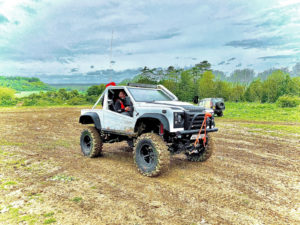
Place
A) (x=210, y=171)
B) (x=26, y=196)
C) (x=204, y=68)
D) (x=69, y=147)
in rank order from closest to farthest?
(x=26, y=196) < (x=210, y=171) < (x=69, y=147) < (x=204, y=68)

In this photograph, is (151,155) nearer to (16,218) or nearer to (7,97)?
(16,218)

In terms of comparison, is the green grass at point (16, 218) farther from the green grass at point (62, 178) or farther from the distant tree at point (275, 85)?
the distant tree at point (275, 85)

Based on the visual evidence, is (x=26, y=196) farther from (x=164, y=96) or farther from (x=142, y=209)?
(x=164, y=96)

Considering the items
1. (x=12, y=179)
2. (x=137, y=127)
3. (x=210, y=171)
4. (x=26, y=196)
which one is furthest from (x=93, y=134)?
(x=210, y=171)

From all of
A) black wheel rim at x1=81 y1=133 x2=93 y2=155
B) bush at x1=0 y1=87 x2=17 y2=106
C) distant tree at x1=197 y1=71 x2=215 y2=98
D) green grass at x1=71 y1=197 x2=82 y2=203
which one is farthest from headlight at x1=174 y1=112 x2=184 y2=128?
distant tree at x1=197 y1=71 x2=215 y2=98

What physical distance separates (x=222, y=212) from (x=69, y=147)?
21.3 feet

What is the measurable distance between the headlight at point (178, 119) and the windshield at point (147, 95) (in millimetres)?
1372

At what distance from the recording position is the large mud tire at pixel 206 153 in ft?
20.7

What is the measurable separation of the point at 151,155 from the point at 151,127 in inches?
37.1

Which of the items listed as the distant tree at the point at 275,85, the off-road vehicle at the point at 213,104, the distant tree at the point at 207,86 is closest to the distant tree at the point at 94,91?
the distant tree at the point at 207,86

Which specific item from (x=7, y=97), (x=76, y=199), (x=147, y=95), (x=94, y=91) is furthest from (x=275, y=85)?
(x=76, y=199)

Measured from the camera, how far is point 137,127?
580 centimetres

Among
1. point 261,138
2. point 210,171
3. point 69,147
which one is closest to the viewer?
point 210,171

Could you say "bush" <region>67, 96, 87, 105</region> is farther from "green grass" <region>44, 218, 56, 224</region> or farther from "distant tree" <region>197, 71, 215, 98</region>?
"green grass" <region>44, 218, 56, 224</region>
